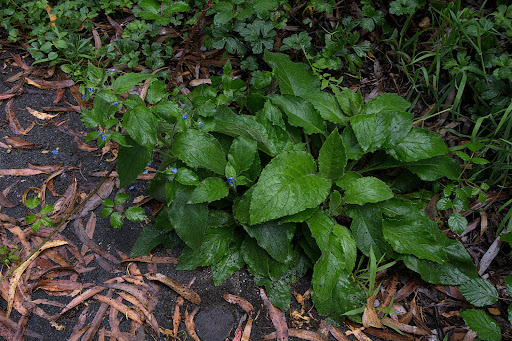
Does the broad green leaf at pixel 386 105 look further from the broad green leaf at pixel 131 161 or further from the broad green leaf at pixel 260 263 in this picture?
the broad green leaf at pixel 131 161

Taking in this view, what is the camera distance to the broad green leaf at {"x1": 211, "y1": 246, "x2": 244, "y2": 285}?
2.29 m

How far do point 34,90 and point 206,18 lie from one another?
1.50 metres

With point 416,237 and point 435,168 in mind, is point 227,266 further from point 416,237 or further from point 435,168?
point 435,168

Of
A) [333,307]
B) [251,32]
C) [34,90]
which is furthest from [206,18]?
[333,307]

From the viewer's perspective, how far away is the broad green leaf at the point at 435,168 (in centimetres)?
251

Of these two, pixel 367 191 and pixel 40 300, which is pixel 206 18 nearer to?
pixel 367 191

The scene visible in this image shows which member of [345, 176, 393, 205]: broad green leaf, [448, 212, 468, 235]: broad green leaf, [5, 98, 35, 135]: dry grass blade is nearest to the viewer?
[345, 176, 393, 205]: broad green leaf

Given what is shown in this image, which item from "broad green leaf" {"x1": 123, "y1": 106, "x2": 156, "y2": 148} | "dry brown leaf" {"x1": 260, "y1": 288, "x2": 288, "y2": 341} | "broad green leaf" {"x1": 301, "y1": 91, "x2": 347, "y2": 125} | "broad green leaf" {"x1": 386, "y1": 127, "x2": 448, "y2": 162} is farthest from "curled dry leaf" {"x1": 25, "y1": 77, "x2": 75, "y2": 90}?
"broad green leaf" {"x1": 386, "y1": 127, "x2": 448, "y2": 162}

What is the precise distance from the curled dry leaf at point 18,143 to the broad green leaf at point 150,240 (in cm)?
114

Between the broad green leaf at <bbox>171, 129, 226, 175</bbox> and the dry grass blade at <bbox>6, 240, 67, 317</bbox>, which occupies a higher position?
the broad green leaf at <bbox>171, 129, 226, 175</bbox>

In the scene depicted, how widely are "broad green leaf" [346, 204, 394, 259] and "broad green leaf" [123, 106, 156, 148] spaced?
1.26 m

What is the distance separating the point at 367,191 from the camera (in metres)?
2.30

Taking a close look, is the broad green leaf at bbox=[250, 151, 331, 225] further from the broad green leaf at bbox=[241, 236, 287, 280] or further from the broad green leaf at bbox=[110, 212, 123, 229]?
the broad green leaf at bbox=[110, 212, 123, 229]

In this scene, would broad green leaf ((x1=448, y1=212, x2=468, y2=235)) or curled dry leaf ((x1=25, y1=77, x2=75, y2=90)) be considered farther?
curled dry leaf ((x1=25, y1=77, x2=75, y2=90))
